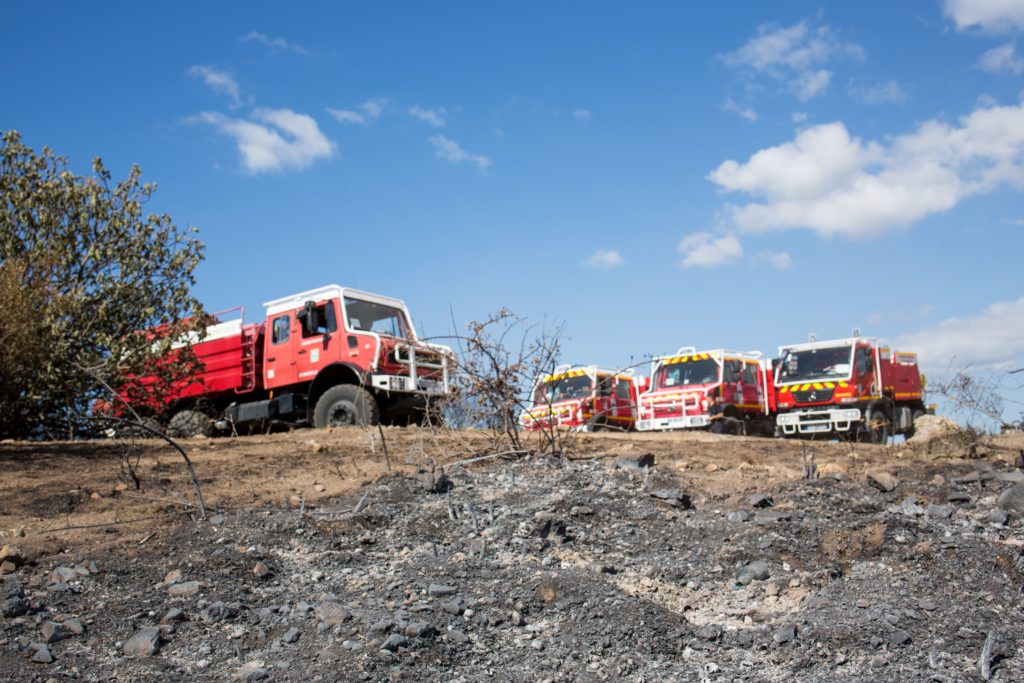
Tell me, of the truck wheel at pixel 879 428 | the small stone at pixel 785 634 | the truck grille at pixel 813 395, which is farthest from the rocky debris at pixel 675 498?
the truck grille at pixel 813 395

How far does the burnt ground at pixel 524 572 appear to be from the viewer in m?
4.65

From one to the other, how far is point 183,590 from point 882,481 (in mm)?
4931

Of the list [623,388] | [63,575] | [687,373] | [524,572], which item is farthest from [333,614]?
[623,388]

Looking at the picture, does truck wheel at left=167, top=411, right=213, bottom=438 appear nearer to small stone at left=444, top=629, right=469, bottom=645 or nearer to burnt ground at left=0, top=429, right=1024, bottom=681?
burnt ground at left=0, top=429, right=1024, bottom=681

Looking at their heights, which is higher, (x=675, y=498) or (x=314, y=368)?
(x=314, y=368)

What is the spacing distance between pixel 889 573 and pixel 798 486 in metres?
1.44

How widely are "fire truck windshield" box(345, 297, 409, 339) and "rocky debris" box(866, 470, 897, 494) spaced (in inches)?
356

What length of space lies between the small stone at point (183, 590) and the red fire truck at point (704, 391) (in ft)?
45.4

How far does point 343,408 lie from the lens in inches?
560

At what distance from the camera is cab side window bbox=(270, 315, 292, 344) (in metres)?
15.7

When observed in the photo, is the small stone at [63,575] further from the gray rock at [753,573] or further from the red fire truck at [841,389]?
the red fire truck at [841,389]

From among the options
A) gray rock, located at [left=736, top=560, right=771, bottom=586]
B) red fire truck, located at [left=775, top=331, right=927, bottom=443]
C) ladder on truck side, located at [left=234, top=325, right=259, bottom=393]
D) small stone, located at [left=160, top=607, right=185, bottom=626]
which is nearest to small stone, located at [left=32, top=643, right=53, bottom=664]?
small stone, located at [left=160, top=607, right=185, bottom=626]

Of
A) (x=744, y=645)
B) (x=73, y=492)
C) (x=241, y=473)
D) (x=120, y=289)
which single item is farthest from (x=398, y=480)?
(x=120, y=289)

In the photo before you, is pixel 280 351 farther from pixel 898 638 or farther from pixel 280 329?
pixel 898 638
